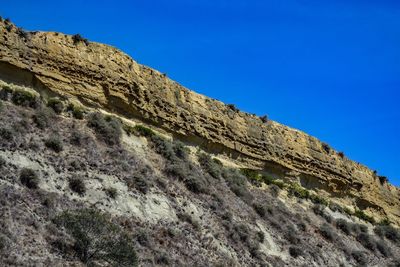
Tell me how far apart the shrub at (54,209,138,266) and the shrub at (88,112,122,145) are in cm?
732

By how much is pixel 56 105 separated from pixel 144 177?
17.1ft

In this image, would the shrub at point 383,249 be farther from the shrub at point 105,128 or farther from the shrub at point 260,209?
the shrub at point 105,128

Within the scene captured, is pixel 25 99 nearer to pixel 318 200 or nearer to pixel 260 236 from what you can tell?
pixel 260 236

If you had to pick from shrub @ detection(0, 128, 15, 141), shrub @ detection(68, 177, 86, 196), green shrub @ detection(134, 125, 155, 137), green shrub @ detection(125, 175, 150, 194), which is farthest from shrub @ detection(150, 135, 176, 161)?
shrub @ detection(0, 128, 15, 141)

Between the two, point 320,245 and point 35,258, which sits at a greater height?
point 320,245

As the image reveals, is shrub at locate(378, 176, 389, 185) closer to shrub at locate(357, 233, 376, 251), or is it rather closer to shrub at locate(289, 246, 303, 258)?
shrub at locate(357, 233, 376, 251)

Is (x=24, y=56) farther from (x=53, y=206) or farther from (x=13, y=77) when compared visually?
(x=53, y=206)

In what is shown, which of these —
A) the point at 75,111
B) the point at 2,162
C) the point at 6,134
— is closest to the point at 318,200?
the point at 75,111

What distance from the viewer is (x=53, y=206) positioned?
19047 mm

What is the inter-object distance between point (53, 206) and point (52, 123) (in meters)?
5.97

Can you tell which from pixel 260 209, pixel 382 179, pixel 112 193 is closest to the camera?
pixel 112 193

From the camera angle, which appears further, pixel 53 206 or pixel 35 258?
pixel 53 206

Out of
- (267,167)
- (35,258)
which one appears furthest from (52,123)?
(267,167)

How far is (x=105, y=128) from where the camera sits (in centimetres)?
2606
